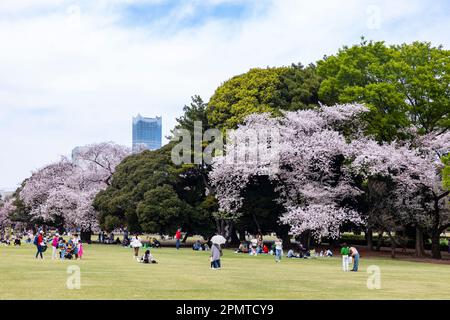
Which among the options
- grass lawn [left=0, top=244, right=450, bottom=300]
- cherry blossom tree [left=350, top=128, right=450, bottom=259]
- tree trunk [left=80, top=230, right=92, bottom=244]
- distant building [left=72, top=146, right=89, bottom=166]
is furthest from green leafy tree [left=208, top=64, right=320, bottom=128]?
grass lawn [left=0, top=244, right=450, bottom=300]

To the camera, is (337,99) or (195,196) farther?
(195,196)

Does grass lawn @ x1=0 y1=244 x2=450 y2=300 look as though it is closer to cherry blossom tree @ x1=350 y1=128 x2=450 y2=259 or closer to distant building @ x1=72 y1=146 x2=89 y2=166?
cherry blossom tree @ x1=350 y1=128 x2=450 y2=259

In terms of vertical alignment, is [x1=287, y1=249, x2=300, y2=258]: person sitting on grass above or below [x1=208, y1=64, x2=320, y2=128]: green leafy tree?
below

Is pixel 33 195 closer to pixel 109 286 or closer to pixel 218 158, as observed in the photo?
pixel 218 158

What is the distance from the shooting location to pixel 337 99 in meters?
53.7

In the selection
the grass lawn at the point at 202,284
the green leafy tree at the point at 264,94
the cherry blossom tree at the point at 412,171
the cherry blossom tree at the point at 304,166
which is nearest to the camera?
the grass lawn at the point at 202,284

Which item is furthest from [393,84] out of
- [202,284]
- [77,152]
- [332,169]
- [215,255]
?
[77,152]

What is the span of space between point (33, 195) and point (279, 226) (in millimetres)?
32979

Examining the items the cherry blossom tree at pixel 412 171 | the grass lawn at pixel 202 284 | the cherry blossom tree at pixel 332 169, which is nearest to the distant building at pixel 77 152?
the cherry blossom tree at pixel 332 169

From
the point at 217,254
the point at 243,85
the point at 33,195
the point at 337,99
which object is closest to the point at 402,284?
the point at 217,254

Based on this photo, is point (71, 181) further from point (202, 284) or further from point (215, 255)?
point (202, 284)

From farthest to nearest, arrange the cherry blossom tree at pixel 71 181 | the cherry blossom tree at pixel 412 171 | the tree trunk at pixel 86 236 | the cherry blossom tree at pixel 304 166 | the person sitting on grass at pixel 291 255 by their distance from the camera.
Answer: the tree trunk at pixel 86 236 < the cherry blossom tree at pixel 71 181 < the cherry blossom tree at pixel 304 166 < the cherry blossom tree at pixel 412 171 < the person sitting on grass at pixel 291 255

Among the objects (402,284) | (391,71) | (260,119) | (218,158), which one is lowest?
(402,284)

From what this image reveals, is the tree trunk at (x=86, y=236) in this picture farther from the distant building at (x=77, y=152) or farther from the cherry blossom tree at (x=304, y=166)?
the cherry blossom tree at (x=304, y=166)
